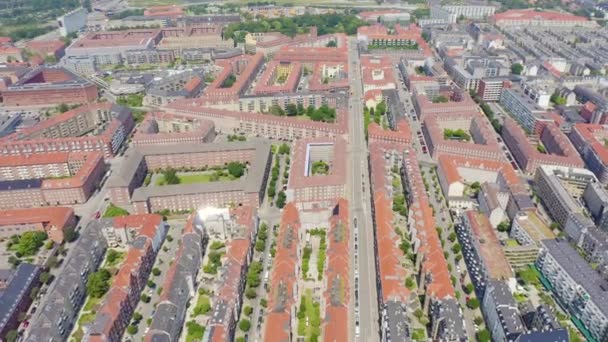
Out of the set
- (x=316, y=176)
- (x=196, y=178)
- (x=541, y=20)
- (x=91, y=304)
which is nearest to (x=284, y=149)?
(x=196, y=178)

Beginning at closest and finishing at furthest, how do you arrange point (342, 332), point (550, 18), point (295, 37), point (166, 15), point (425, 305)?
point (342, 332), point (425, 305), point (295, 37), point (550, 18), point (166, 15)

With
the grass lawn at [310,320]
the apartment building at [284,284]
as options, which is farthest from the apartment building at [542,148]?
the grass lawn at [310,320]

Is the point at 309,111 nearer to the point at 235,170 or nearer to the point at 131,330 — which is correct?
the point at 235,170

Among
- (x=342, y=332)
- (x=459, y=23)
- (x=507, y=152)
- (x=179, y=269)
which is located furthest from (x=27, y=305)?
(x=459, y=23)

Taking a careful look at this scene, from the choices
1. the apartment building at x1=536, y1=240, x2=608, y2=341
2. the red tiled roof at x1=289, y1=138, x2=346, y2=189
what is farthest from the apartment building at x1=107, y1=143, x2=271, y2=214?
the apartment building at x1=536, y1=240, x2=608, y2=341

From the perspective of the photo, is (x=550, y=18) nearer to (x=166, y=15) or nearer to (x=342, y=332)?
(x=166, y=15)

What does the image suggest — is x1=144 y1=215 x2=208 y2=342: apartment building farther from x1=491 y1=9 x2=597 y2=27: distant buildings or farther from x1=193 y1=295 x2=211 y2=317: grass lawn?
x1=491 y1=9 x2=597 y2=27: distant buildings
